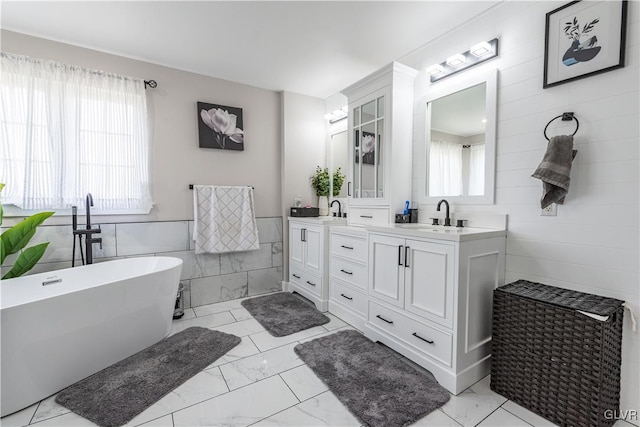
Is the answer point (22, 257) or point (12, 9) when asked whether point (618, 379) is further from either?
point (12, 9)

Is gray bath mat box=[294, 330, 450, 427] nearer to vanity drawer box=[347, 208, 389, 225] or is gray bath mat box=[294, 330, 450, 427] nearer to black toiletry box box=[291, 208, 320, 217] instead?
vanity drawer box=[347, 208, 389, 225]

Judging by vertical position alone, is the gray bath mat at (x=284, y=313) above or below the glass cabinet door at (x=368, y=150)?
below

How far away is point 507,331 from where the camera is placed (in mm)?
1730

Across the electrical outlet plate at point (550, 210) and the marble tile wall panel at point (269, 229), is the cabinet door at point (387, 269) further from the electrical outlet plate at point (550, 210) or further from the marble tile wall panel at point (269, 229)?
the marble tile wall panel at point (269, 229)

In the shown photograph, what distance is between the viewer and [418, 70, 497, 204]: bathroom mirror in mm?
2129

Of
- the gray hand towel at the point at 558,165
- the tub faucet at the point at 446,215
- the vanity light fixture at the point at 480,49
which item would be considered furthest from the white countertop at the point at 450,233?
the vanity light fixture at the point at 480,49

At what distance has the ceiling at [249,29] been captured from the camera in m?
2.10

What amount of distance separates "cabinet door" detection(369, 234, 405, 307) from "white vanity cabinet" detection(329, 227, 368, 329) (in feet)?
0.43

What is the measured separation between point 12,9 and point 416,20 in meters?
3.11

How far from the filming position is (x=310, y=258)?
3268 millimetres

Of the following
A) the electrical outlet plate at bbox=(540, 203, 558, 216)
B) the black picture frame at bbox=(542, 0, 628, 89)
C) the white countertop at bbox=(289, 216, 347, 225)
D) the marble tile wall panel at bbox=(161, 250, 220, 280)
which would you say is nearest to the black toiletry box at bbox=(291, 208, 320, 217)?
the white countertop at bbox=(289, 216, 347, 225)

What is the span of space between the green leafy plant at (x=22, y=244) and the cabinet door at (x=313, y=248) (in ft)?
7.62

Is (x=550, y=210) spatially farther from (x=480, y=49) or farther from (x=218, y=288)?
(x=218, y=288)

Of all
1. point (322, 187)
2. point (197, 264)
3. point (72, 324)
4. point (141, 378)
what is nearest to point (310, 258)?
point (322, 187)
